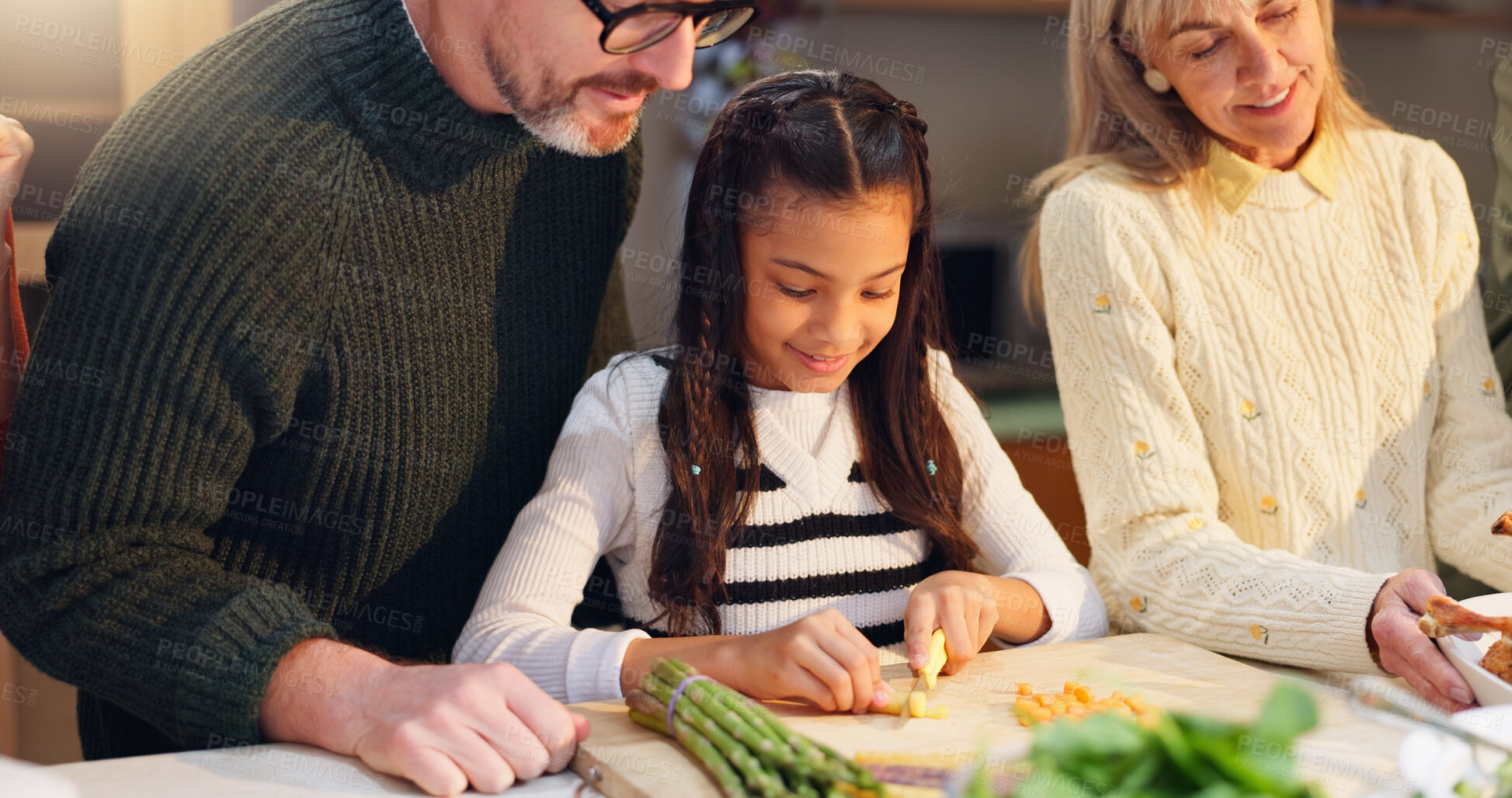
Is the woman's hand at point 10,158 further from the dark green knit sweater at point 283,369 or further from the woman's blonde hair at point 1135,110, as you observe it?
the woman's blonde hair at point 1135,110

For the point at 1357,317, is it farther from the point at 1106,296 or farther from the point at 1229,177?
the point at 1106,296

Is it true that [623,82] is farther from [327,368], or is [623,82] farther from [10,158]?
[10,158]

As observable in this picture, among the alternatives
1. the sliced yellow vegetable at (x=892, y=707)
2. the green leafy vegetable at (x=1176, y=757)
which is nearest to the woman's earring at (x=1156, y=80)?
the sliced yellow vegetable at (x=892, y=707)

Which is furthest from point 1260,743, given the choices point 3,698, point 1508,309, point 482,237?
point 3,698

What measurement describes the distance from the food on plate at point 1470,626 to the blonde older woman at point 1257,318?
1.08 ft

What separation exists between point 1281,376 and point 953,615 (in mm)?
639

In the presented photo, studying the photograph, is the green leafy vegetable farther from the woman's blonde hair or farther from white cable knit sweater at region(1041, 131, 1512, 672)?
the woman's blonde hair

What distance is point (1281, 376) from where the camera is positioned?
1.59 m

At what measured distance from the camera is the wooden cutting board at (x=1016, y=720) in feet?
3.22

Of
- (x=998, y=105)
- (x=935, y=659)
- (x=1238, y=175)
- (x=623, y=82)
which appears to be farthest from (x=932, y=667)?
(x=998, y=105)

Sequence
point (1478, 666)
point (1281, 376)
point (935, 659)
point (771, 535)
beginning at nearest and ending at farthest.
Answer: point (1478, 666), point (935, 659), point (771, 535), point (1281, 376)

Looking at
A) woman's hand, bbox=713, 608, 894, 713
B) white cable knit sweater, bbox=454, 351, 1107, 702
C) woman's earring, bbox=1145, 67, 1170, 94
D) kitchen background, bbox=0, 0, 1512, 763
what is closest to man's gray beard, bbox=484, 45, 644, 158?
white cable knit sweater, bbox=454, 351, 1107, 702

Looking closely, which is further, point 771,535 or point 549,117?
point 771,535

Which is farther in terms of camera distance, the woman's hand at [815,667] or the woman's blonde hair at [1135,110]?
the woman's blonde hair at [1135,110]
